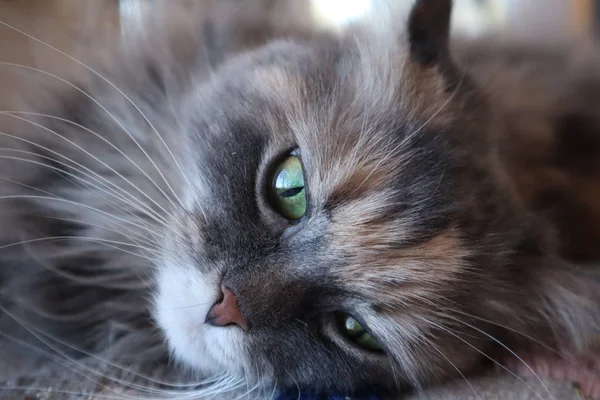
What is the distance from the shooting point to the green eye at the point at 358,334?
93 cm

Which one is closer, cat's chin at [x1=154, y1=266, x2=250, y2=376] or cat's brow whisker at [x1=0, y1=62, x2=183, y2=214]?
cat's chin at [x1=154, y1=266, x2=250, y2=376]

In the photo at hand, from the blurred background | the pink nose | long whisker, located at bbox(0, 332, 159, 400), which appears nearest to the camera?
the pink nose

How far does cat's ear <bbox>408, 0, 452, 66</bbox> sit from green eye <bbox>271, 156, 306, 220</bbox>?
0.32m

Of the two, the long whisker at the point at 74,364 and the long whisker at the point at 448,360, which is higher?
the long whisker at the point at 74,364

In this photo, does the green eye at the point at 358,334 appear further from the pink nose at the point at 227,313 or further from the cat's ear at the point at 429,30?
the cat's ear at the point at 429,30

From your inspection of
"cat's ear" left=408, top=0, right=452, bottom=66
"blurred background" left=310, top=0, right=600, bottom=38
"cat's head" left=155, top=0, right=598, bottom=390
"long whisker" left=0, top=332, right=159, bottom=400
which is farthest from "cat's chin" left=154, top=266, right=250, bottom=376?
"blurred background" left=310, top=0, right=600, bottom=38

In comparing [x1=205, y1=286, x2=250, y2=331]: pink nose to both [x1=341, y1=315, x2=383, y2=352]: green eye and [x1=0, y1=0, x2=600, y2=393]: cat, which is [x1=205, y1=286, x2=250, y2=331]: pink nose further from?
[x1=341, y1=315, x2=383, y2=352]: green eye

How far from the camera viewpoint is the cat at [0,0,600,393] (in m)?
0.90

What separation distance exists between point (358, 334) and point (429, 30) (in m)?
0.55

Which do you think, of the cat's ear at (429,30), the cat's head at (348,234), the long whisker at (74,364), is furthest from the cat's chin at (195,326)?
the cat's ear at (429,30)

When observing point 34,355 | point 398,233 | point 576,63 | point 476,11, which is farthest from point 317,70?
point 476,11

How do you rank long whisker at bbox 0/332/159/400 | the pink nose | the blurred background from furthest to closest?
the blurred background, long whisker at bbox 0/332/159/400, the pink nose

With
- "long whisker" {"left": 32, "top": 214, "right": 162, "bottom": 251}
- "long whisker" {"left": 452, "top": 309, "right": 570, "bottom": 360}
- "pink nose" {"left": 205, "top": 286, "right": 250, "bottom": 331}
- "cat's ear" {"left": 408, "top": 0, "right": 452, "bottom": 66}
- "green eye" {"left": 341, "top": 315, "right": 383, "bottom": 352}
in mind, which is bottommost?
"long whisker" {"left": 452, "top": 309, "right": 570, "bottom": 360}

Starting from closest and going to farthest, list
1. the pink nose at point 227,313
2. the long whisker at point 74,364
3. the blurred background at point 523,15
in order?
the pink nose at point 227,313
the long whisker at point 74,364
the blurred background at point 523,15
